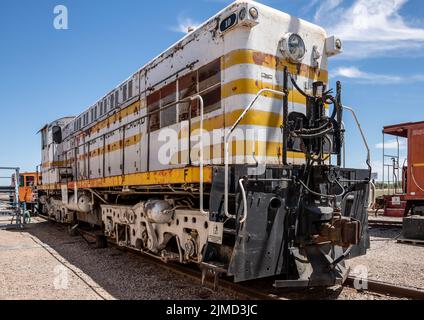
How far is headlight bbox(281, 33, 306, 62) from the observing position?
563 cm

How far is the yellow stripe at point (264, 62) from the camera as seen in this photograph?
17.2 ft

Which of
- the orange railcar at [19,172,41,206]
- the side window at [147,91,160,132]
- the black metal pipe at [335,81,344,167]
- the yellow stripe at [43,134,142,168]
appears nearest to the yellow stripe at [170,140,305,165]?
the black metal pipe at [335,81,344,167]

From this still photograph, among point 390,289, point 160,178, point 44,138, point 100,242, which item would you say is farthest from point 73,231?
point 390,289

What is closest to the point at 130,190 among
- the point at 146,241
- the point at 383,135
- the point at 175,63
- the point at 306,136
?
the point at 146,241

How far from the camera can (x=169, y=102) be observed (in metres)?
6.86

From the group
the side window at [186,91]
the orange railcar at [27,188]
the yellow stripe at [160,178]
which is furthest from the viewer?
the orange railcar at [27,188]

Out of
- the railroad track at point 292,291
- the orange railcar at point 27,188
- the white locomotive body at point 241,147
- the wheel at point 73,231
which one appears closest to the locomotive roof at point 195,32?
the white locomotive body at point 241,147

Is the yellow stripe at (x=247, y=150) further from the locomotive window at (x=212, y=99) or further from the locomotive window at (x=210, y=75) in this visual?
the locomotive window at (x=210, y=75)

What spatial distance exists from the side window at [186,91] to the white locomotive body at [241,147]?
0.02m

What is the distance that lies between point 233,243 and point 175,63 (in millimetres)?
3480

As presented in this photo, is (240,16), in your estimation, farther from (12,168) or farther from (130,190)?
(12,168)

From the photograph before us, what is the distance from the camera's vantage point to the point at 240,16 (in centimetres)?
513

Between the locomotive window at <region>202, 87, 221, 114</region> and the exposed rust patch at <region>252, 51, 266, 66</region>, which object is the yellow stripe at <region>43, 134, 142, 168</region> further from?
the exposed rust patch at <region>252, 51, 266, 66</region>

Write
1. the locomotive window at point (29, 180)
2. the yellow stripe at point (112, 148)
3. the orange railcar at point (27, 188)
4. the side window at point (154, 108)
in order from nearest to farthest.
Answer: the side window at point (154, 108) < the yellow stripe at point (112, 148) < the orange railcar at point (27, 188) < the locomotive window at point (29, 180)
